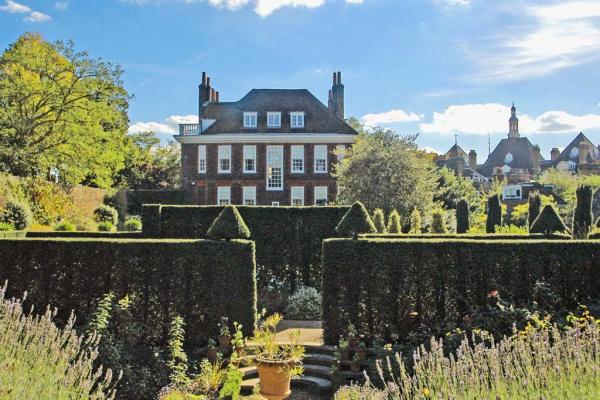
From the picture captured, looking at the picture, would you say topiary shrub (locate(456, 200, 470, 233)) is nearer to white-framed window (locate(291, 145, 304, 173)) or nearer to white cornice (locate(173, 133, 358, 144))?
white cornice (locate(173, 133, 358, 144))

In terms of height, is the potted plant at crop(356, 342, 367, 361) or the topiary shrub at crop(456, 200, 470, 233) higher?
the topiary shrub at crop(456, 200, 470, 233)

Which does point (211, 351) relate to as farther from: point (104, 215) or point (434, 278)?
point (104, 215)

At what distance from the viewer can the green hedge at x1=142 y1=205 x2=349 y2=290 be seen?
1458 centimetres

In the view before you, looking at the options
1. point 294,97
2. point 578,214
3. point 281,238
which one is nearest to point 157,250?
point 281,238

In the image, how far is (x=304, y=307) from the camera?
1288cm

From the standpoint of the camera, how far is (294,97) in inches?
1518

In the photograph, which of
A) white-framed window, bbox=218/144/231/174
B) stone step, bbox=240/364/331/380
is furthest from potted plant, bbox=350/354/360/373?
white-framed window, bbox=218/144/231/174

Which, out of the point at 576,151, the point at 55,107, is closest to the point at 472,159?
the point at 576,151

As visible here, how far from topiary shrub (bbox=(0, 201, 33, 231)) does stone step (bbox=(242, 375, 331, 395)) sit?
15323 mm

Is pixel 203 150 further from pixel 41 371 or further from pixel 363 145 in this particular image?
pixel 41 371

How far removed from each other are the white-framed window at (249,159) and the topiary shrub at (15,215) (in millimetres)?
17666

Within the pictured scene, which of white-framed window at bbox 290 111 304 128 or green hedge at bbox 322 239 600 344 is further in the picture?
white-framed window at bbox 290 111 304 128

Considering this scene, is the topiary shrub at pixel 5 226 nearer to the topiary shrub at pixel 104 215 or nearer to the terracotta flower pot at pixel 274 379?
the topiary shrub at pixel 104 215

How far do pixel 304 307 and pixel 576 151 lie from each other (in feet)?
243
